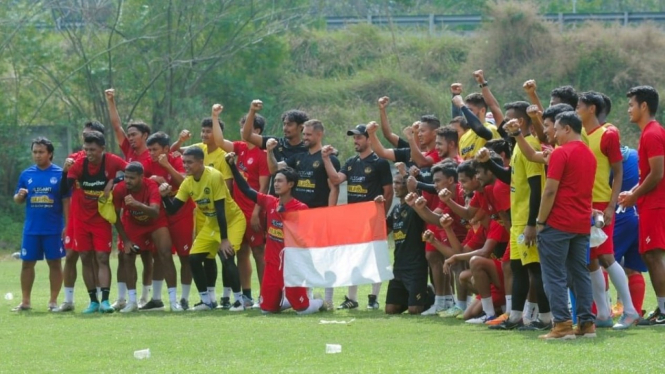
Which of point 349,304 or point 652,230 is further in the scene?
point 349,304

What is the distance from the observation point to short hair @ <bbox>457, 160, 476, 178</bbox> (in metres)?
11.8

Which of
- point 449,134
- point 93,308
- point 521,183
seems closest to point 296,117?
point 449,134

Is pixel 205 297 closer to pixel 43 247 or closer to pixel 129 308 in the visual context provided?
pixel 129 308

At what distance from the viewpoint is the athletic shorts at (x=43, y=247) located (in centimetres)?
1460

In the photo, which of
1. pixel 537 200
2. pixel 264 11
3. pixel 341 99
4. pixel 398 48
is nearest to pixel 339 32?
pixel 398 48

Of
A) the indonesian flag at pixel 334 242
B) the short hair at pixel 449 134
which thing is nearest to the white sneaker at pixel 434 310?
the indonesian flag at pixel 334 242

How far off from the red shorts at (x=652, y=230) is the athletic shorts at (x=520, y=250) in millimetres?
1218

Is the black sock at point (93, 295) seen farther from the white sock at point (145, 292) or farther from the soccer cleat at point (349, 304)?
the soccer cleat at point (349, 304)

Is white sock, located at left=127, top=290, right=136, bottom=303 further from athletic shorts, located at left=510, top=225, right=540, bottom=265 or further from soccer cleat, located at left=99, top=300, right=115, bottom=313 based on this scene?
athletic shorts, located at left=510, top=225, right=540, bottom=265

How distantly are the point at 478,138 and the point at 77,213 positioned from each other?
16.5ft

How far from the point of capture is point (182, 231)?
14570 millimetres

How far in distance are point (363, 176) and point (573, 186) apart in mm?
4655

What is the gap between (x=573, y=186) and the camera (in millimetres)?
9992

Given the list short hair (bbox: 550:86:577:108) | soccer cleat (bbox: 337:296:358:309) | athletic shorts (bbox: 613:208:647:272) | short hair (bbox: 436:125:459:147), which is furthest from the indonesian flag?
short hair (bbox: 550:86:577:108)
